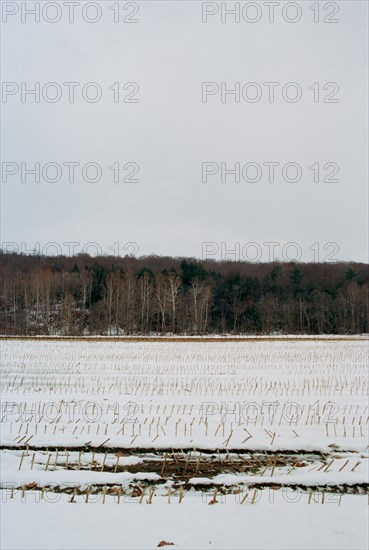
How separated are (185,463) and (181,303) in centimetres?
5764

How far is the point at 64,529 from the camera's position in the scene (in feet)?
18.6

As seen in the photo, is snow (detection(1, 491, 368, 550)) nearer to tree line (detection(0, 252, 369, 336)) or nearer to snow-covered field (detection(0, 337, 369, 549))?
snow-covered field (detection(0, 337, 369, 549))

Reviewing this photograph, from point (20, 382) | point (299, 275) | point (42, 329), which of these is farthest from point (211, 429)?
point (299, 275)

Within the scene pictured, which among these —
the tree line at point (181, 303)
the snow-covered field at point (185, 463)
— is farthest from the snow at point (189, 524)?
the tree line at point (181, 303)

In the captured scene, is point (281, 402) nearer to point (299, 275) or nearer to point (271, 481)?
point (271, 481)

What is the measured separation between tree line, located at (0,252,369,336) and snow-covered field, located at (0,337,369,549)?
44548mm

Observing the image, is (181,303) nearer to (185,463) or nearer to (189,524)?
(185,463)

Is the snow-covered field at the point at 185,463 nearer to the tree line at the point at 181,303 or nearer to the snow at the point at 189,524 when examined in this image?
the snow at the point at 189,524

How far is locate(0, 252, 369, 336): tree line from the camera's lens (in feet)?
208

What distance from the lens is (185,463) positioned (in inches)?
327

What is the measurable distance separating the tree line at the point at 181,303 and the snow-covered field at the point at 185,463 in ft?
146

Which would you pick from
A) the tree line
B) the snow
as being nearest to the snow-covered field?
the snow

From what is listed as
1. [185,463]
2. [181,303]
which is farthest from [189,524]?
[181,303]

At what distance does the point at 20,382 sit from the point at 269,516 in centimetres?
1353
